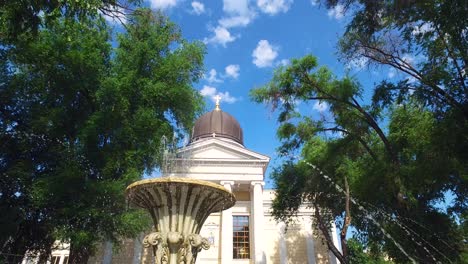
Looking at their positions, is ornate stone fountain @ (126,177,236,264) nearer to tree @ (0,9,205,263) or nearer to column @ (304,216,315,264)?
tree @ (0,9,205,263)

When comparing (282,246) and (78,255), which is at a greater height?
(282,246)

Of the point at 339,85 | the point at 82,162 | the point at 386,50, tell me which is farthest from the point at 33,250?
the point at 386,50

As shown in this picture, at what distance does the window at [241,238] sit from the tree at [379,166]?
9166 mm

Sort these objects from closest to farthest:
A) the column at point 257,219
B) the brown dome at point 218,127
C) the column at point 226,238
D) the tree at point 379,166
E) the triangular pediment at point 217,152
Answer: the tree at point 379,166, the column at point 226,238, the column at point 257,219, the triangular pediment at point 217,152, the brown dome at point 218,127

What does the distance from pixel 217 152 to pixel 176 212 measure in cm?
1766

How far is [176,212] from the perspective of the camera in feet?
23.2

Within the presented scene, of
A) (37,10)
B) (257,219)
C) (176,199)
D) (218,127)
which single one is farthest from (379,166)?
(218,127)

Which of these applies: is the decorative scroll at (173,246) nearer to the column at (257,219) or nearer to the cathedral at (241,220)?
the column at (257,219)

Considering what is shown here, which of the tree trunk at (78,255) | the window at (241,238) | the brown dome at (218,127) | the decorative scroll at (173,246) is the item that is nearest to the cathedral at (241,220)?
the window at (241,238)

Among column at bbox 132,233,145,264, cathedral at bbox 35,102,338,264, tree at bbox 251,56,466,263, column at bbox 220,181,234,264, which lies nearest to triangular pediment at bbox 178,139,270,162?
cathedral at bbox 35,102,338,264

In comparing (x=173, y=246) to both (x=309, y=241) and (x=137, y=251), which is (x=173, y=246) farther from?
(x=309, y=241)

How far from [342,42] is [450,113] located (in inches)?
156

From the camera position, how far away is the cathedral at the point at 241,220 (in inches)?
874

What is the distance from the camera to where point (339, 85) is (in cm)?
→ 1189
